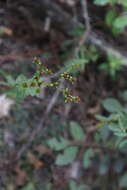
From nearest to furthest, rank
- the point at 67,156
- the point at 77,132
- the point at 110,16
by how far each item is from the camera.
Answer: the point at 67,156 → the point at 77,132 → the point at 110,16

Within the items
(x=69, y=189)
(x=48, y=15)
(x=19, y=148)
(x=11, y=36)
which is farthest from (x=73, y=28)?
(x=69, y=189)

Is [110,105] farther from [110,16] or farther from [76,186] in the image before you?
[110,16]

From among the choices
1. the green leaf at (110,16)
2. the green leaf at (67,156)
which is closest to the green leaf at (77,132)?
the green leaf at (67,156)

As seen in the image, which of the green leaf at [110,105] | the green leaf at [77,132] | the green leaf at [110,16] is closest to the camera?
the green leaf at [110,105]

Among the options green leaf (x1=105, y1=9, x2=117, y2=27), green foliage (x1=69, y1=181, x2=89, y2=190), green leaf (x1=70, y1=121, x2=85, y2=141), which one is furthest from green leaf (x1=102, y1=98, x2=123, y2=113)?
green leaf (x1=105, y1=9, x2=117, y2=27)

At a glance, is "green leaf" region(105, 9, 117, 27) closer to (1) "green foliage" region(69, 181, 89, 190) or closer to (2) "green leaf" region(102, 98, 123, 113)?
(2) "green leaf" region(102, 98, 123, 113)

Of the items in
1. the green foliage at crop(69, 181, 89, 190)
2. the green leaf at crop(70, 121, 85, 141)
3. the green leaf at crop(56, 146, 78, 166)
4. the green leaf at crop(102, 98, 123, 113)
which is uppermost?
the green leaf at crop(102, 98, 123, 113)

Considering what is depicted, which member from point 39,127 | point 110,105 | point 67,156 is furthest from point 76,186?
point 110,105

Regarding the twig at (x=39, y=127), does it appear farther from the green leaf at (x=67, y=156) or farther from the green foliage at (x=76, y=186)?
the green foliage at (x=76, y=186)

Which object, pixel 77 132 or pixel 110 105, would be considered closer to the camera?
pixel 110 105

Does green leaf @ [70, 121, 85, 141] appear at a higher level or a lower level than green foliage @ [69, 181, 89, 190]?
higher

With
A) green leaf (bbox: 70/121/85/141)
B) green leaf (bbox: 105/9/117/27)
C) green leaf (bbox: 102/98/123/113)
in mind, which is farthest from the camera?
green leaf (bbox: 105/9/117/27)
